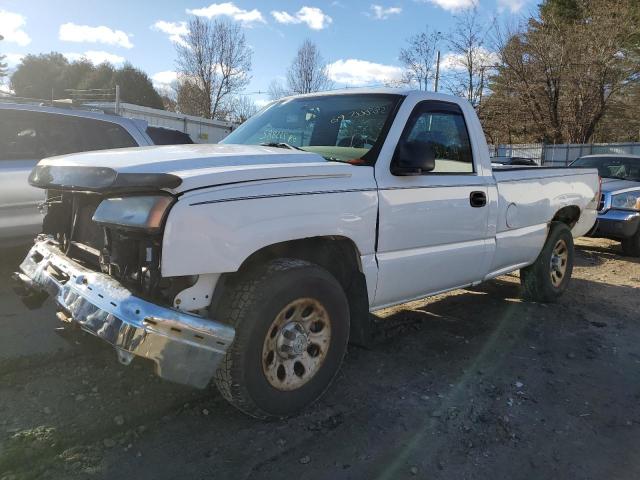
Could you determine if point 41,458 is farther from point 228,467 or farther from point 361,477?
point 361,477

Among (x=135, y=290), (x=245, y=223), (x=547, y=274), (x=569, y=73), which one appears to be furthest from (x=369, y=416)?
(x=569, y=73)

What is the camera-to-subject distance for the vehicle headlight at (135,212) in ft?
8.11

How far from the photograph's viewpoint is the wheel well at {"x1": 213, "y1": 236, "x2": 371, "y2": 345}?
322 centimetres

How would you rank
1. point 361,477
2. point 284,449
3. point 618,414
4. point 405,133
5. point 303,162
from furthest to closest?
point 405,133, point 618,414, point 303,162, point 284,449, point 361,477

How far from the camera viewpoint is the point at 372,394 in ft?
11.4

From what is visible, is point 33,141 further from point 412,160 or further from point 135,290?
point 412,160

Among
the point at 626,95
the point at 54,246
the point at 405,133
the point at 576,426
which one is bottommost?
the point at 576,426

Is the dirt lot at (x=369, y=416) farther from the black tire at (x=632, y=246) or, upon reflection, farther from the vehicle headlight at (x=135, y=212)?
the black tire at (x=632, y=246)

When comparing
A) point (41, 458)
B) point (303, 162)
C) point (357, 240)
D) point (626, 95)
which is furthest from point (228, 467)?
point (626, 95)

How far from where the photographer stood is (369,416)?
3.19 meters

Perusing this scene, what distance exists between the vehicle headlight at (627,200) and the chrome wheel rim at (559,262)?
3.54 m

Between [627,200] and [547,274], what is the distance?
4152 millimetres

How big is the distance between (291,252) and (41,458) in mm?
1672

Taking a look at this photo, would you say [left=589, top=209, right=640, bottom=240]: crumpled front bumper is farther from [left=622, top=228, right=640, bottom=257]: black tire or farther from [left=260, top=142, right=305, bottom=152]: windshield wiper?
[left=260, top=142, right=305, bottom=152]: windshield wiper
